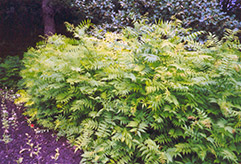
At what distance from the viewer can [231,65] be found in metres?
2.49

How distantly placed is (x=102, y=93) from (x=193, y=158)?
1530 millimetres

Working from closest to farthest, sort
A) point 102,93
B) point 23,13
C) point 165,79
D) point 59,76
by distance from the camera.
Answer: point 165,79, point 102,93, point 59,76, point 23,13

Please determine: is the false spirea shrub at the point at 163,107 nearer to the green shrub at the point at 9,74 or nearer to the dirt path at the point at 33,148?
the dirt path at the point at 33,148

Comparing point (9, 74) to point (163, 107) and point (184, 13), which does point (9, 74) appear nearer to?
point (163, 107)

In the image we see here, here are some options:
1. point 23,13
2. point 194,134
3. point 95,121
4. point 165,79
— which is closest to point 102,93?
point 95,121

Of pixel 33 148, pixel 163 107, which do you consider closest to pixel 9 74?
pixel 33 148

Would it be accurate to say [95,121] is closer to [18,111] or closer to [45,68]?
[45,68]

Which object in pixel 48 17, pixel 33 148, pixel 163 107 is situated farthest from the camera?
pixel 48 17

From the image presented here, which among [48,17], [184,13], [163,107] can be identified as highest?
[184,13]

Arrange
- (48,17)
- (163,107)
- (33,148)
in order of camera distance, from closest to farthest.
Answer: (163,107)
(33,148)
(48,17)

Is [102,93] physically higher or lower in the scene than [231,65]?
lower

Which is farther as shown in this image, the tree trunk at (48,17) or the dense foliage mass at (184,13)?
the tree trunk at (48,17)

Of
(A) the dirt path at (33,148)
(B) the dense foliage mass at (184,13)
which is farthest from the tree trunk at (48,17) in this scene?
(A) the dirt path at (33,148)

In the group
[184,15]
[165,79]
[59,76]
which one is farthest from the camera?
[184,15]
